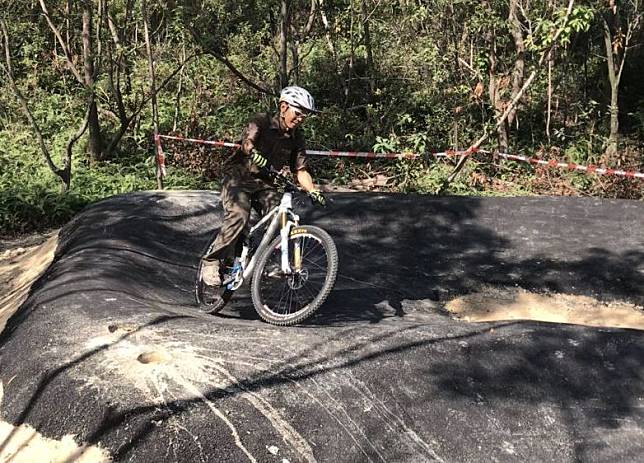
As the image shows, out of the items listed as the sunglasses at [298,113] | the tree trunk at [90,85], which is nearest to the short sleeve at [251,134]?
the sunglasses at [298,113]

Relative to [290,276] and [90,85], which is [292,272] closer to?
[290,276]

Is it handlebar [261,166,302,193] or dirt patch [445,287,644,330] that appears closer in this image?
handlebar [261,166,302,193]

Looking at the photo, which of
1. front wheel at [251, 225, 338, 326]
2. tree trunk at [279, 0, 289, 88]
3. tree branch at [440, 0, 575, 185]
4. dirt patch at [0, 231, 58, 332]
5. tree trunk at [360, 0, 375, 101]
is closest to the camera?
front wheel at [251, 225, 338, 326]

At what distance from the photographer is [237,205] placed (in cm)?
512

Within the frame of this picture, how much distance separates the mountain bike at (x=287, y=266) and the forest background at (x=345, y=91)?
A: 237 inches

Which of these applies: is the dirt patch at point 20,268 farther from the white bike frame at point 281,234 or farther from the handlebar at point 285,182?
the handlebar at point 285,182

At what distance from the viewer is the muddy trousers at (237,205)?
512 centimetres

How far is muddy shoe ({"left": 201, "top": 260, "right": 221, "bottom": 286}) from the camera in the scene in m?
5.32

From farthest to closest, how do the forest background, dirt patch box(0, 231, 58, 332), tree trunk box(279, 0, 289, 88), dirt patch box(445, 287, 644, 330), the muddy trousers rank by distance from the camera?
1. tree trunk box(279, 0, 289, 88)
2. the forest background
3. dirt patch box(0, 231, 58, 332)
4. dirt patch box(445, 287, 644, 330)
5. the muddy trousers

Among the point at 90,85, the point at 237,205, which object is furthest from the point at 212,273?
the point at 90,85

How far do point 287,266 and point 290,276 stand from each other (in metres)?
0.09

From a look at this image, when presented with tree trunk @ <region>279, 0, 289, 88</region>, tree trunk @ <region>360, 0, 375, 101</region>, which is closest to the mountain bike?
tree trunk @ <region>279, 0, 289, 88</region>

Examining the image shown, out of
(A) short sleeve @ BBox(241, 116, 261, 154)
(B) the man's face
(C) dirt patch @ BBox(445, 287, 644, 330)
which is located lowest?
(C) dirt patch @ BBox(445, 287, 644, 330)

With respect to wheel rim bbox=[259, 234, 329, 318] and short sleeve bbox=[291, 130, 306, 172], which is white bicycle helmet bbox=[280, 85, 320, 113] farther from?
wheel rim bbox=[259, 234, 329, 318]
